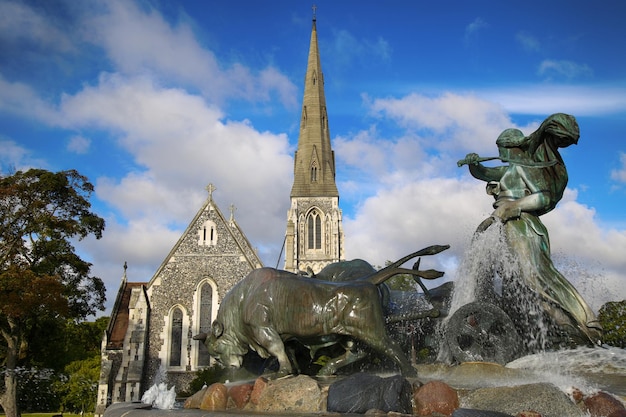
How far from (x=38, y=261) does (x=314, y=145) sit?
132 feet

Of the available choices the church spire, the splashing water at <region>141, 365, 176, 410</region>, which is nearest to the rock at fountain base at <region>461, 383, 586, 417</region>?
the splashing water at <region>141, 365, 176, 410</region>

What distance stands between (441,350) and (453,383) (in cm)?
171

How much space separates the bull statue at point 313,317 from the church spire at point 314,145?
51.4 meters

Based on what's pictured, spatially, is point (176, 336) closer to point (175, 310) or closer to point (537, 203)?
point (175, 310)

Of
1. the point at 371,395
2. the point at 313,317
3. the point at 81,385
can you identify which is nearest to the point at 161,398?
the point at 313,317

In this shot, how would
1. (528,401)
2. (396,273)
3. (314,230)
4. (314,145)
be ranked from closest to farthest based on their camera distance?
1. (528,401)
2. (396,273)
3. (314,230)
4. (314,145)

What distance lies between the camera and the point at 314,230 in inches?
2238

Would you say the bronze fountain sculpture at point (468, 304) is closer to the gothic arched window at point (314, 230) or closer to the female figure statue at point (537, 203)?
the female figure statue at point (537, 203)

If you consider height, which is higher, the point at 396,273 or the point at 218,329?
the point at 396,273

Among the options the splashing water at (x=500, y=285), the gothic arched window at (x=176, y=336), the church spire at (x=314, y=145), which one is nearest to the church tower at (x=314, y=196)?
the church spire at (x=314, y=145)

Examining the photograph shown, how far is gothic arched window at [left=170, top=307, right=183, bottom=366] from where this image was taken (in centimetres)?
2939

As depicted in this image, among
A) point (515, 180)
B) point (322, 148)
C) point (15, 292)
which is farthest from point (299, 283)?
point (322, 148)

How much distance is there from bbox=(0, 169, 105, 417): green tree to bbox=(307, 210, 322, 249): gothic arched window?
30.1 meters

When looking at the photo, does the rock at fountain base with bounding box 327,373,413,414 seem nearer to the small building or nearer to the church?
the church
